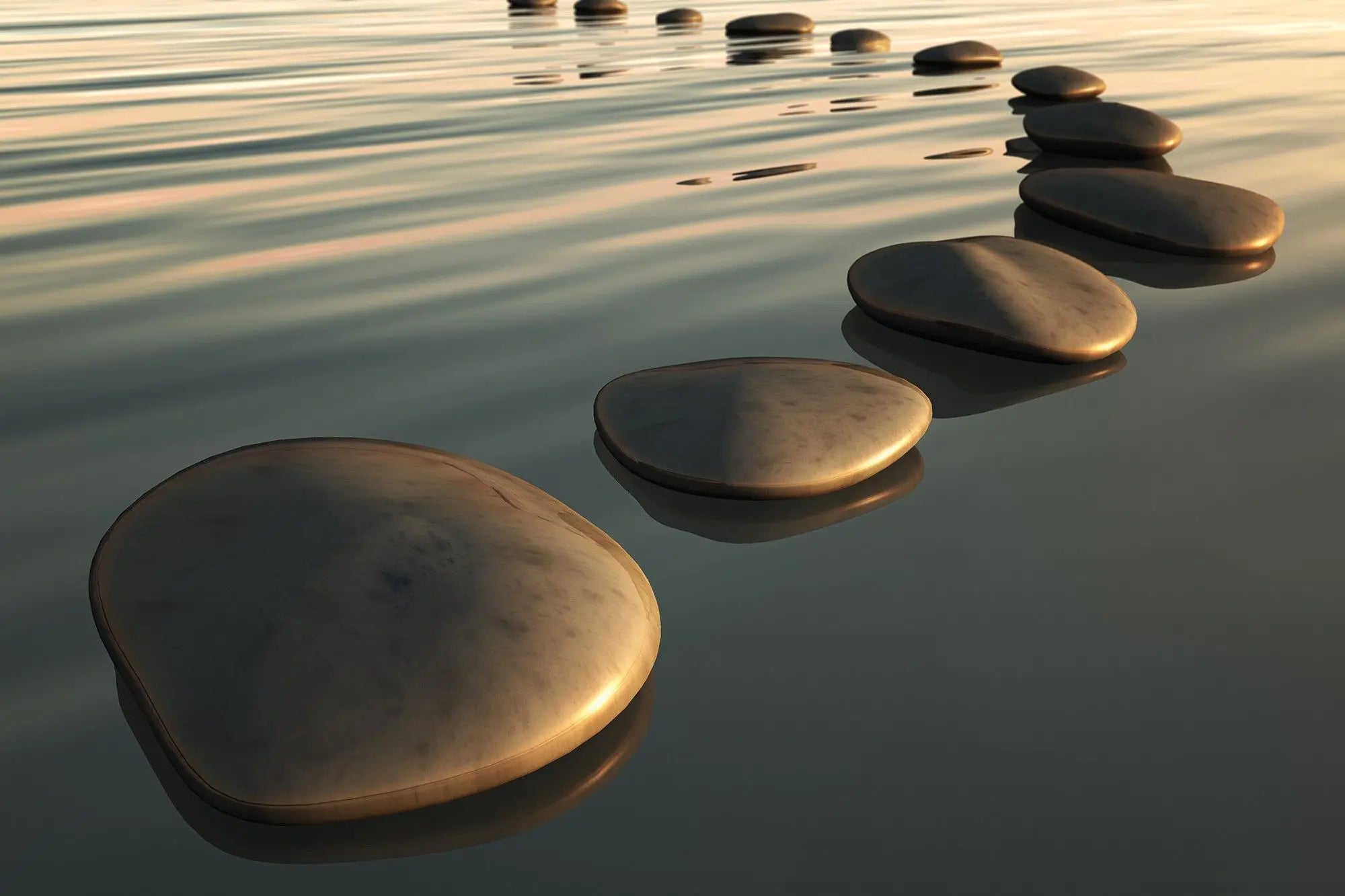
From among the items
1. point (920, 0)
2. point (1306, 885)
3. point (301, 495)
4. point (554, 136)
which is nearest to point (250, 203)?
point (554, 136)

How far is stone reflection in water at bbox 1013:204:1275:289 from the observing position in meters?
3.46

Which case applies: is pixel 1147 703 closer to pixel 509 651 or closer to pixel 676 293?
pixel 509 651

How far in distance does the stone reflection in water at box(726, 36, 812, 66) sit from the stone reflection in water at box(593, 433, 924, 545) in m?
7.51

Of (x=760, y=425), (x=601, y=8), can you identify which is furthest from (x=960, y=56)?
(x=760, y=425)

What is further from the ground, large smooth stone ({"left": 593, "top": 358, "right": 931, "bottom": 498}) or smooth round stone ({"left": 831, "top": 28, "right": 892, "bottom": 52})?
large smooth stone ({"left": 593, "top": 358, "right": 931, "bottom": 498})

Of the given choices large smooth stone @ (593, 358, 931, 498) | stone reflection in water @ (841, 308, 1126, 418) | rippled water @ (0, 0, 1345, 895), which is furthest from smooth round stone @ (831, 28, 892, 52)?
large smooth stone @ (593, 358, 931, 498)

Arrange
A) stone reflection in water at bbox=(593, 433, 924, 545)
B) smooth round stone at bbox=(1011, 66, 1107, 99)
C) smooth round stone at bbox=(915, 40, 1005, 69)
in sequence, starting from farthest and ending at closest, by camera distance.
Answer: smooth round stone at bbox=(915, 40, 1005, 69) → smooth round stone at bbox=(1011, 66, 1107, 99) → stone reflection in water at bbox=(593, 433, 924, 545)

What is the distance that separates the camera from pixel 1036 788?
1.46m

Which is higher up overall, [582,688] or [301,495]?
[301,495]

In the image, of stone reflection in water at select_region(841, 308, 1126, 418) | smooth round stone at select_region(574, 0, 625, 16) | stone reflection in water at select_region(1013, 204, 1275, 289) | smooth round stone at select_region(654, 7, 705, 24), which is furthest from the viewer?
smooth round stone at select_region(574, 0, 625, 16)

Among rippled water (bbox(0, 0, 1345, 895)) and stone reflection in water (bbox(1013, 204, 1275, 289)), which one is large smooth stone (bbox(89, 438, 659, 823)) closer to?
rippled water (bbox(0, 0, 1345, 895))

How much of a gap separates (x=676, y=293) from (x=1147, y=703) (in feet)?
6.71

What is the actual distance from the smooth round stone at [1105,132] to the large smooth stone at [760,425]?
3310mm

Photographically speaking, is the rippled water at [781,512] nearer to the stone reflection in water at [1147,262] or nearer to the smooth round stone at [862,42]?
the stone reflection in water at [1147,262]
